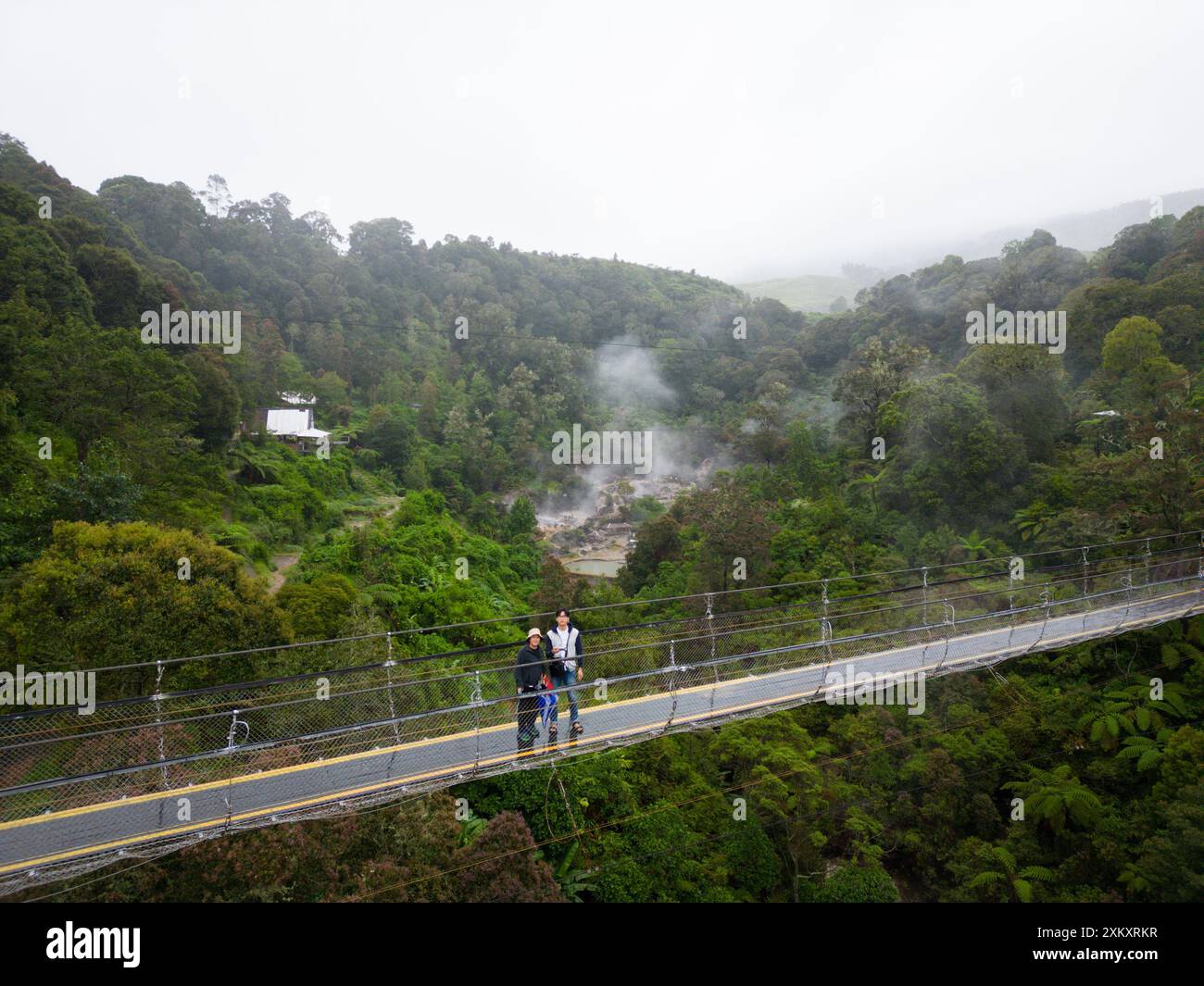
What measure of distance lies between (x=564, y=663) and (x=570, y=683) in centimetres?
27

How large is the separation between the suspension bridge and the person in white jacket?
16 cm

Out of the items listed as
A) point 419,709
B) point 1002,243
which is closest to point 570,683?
point 419,709

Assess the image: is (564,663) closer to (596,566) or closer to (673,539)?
(673,539)

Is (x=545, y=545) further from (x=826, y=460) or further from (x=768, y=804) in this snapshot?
(x=768, y=804)

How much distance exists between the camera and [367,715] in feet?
24.6

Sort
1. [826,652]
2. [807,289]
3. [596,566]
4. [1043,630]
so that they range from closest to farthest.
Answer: [826,652] → [1043,630] → [596,566] → [807,289]

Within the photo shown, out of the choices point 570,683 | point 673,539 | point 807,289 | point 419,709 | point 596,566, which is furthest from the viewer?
point 807,289

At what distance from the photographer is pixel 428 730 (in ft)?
19.7

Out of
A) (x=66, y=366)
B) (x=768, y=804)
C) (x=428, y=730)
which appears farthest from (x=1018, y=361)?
(x=66, y=366)

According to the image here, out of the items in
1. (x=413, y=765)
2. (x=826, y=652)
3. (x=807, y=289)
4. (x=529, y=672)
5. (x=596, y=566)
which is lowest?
(x=596, y=566)

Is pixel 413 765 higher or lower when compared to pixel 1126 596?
lower

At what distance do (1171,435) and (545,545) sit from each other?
18.6 m

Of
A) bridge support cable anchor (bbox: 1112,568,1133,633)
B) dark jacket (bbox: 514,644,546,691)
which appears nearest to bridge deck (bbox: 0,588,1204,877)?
dark jacket (bbox: 514,644,546,691)

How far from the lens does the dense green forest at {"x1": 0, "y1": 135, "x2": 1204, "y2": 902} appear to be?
869 cm
